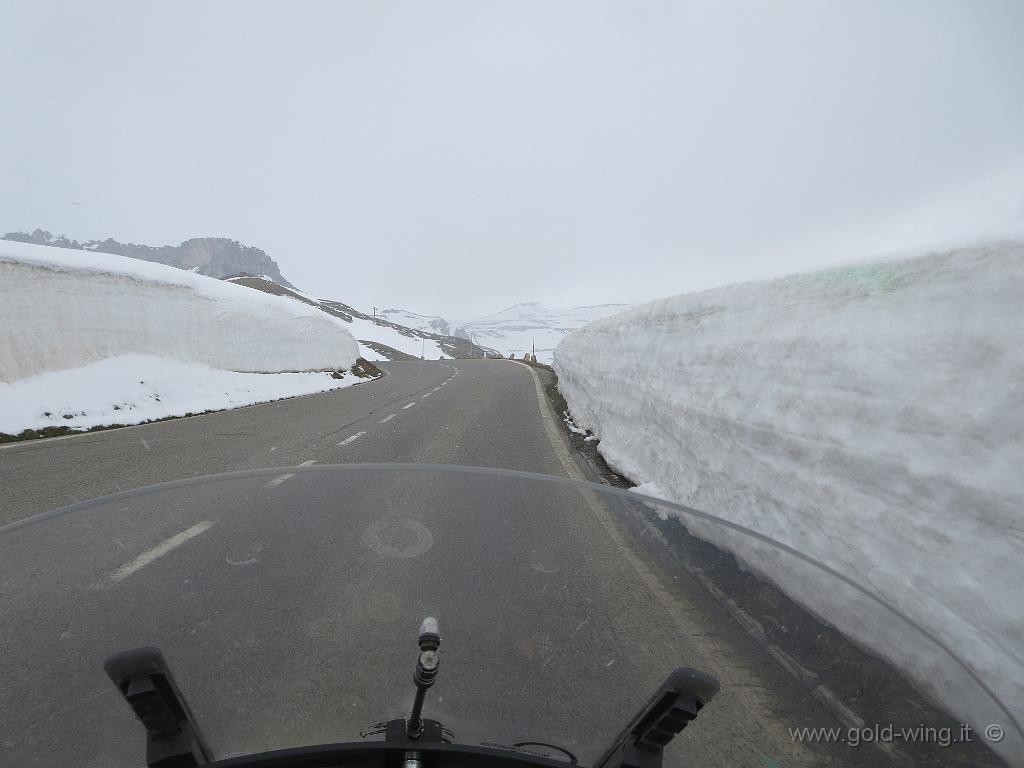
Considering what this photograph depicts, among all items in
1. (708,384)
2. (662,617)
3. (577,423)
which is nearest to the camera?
(662,617)

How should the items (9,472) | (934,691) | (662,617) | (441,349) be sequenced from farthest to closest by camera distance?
(441,349) < (9,472) < (662,617) < (934,691)

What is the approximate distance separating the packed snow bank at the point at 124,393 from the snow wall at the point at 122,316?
18.2 inches

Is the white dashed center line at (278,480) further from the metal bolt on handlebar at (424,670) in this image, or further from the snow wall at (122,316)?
the snow wall at (122,316)

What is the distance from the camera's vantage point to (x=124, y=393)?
36.2 ft

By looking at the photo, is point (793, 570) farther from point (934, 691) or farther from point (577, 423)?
point (577, 423)

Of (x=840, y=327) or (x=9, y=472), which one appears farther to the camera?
(x=9, y=472)

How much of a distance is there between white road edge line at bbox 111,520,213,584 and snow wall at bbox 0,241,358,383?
10.8 m

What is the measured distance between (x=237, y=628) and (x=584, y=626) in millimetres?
1240

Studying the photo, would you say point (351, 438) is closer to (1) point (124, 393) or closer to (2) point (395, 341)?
(1) point (124, 393)

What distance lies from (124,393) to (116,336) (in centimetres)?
287

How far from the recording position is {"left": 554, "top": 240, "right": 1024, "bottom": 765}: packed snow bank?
2002mm

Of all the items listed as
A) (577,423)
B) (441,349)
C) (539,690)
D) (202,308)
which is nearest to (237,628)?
(539,690)

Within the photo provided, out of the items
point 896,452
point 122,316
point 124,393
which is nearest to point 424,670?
point 896,452

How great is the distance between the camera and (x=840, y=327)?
11.1 ft
